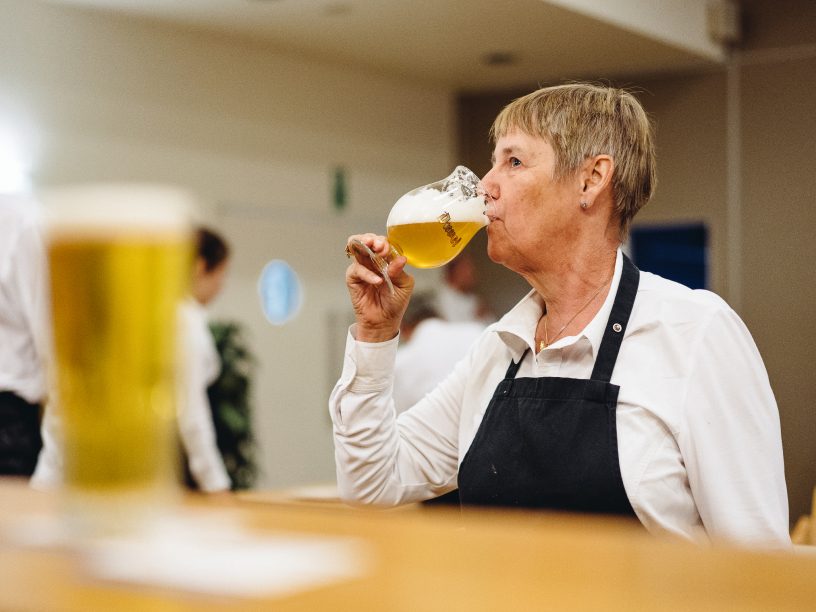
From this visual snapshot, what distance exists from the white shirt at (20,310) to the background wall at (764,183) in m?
5.50

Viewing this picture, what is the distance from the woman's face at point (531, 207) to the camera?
73.4 inches

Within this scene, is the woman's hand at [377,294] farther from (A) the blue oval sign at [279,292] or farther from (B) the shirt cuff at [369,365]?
(A) the blue oval sign at [279,292]

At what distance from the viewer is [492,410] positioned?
182cm

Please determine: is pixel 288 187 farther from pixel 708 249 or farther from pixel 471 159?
pixel 708 249

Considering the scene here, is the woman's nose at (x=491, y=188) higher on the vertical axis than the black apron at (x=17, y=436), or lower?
higher

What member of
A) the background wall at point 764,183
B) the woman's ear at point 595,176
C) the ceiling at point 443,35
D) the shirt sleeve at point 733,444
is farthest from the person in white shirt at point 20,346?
the background wall at point 764,183

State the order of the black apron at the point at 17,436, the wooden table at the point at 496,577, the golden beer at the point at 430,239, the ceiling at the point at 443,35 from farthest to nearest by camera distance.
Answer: the ceiling at the point at 443,35
the black apron at the point at 17,436
the golden beer at the point at 430,239
the wooden table at the point at 496,577

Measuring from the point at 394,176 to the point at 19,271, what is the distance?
5.54 meters

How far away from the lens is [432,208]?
5.94ft

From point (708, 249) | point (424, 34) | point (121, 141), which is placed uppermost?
point (424, 34)

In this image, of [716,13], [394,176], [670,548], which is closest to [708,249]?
[716,13]

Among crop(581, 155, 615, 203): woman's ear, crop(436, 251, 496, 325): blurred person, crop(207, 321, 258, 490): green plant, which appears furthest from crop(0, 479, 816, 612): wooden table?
crop(436, 251, 496, 325): blurred person

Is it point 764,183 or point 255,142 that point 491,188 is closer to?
point 255,142

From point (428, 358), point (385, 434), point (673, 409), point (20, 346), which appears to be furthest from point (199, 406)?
point (673, 409)
